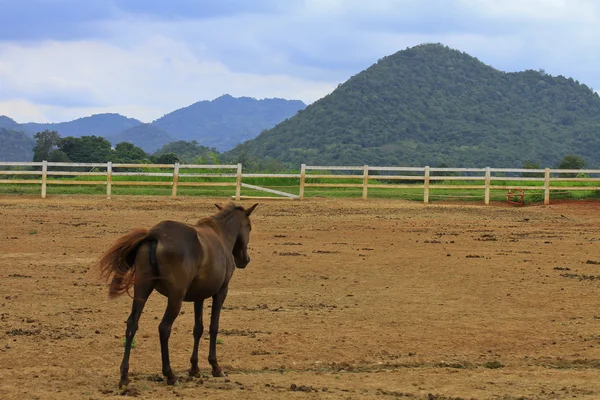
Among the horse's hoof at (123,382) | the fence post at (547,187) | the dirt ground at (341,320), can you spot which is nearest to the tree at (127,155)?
the fence post at (547,187)

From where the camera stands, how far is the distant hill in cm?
12912

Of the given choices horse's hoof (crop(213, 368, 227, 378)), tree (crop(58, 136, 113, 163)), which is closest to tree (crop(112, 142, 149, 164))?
tree (crop(58, 136, 113, 163))

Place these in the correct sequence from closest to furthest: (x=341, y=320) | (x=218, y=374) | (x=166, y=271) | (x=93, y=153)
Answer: (x=166, y=271) → (x=218, y=374) → (x=341, y=320) → (x=93, y=153)

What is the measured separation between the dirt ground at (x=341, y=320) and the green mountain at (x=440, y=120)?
64.6 metres

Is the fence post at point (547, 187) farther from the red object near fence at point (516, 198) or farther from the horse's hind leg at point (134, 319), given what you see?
the horse's hind leg at point (134, 319)

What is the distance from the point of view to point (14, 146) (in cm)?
13462

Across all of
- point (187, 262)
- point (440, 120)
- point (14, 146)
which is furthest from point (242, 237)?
point (14, 146)

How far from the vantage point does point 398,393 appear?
7531 millimetres

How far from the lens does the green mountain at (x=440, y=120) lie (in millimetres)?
89000

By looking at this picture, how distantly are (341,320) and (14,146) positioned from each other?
132326mm

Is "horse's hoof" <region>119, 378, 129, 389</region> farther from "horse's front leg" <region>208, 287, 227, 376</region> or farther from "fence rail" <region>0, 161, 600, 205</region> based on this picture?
"fence rail" <region>0, 161, 600, 205</region>

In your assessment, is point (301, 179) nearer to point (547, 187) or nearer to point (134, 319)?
point (547, 187)

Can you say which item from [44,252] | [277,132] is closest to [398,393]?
[44,252]

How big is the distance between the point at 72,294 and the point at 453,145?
275 feet
